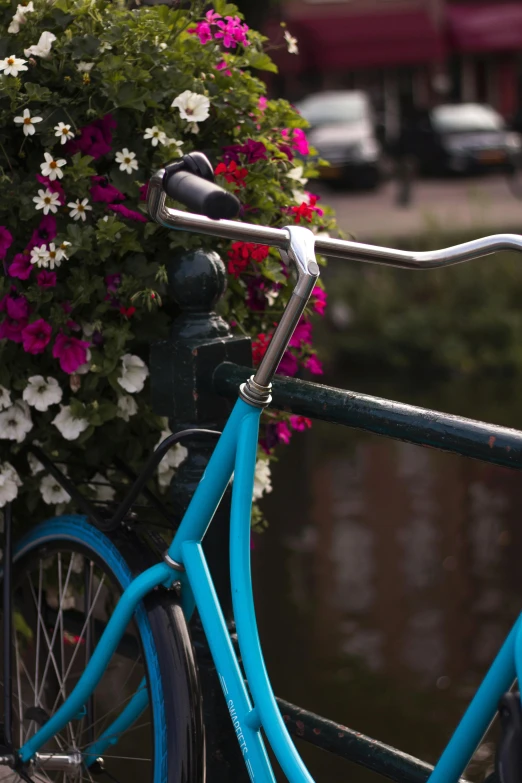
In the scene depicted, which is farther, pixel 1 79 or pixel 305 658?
pixel 305 658

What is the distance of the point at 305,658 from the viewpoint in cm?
389

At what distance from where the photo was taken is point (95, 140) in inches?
80.0

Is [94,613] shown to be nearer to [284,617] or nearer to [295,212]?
[295,212]

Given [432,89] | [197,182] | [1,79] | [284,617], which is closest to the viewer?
[197,182]

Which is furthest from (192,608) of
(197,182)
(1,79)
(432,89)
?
(432,89)

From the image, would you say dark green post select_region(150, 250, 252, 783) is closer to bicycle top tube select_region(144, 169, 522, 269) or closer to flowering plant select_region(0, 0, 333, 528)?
flowering plant select_region(0, 0, 333, 528)

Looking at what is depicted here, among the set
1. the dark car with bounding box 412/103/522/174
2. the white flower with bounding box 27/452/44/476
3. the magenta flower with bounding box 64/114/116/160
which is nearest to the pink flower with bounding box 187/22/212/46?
the magenta flower with bounding box 64/114/116/160

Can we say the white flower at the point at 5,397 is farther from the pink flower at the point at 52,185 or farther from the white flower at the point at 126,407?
the pink flower at the point at 52,185

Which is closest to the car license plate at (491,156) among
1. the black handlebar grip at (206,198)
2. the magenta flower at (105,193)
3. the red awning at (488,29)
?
the red awning at (488,29)

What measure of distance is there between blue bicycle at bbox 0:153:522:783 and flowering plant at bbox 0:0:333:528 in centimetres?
13

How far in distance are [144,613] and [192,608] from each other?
104 mm

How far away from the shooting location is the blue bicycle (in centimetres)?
155

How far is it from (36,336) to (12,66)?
0.45 m

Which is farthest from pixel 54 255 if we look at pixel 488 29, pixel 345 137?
pixel 488 29
